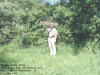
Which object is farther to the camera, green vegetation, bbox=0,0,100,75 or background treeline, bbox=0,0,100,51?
background treeline, bbox=0,0,100,51

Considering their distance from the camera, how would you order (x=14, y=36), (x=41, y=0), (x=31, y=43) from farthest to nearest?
(x=41, y=0)
(x=14, y=36)
(x=31, y=43)

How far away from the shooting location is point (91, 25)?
33.3 ft

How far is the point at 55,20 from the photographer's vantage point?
36.9 ft

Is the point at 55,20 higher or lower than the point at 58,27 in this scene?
higher

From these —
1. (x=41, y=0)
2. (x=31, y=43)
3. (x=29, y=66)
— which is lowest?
(x=31, y=43)

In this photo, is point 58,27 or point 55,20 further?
point 55,20

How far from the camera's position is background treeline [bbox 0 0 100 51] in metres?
10.3

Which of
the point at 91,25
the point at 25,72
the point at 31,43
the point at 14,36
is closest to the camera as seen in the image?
the point at 25,72

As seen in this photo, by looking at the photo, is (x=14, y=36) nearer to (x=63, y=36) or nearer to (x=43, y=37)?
(x=43, y=37)

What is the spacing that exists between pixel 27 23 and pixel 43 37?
49.4 inches

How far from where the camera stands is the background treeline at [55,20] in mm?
10344

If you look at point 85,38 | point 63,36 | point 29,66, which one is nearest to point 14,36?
point 63,36

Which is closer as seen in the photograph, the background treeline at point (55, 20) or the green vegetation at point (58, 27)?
the green vegetation at point (58, 27)

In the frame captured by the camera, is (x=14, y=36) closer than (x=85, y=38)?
No
